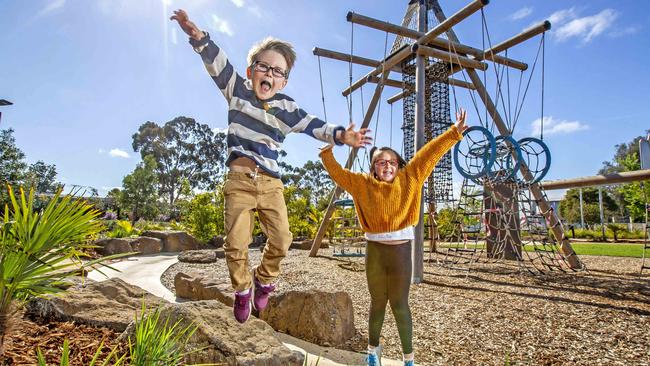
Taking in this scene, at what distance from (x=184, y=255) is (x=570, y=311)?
746cm

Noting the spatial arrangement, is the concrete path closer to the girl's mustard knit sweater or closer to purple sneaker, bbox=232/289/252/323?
purple sneaker, bbox=232/289/252/323

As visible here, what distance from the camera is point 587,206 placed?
131 ft

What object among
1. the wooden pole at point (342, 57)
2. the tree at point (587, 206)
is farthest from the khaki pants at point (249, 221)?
the tree at point (587, 206)

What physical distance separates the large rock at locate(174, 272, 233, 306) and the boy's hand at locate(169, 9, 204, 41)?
2828 mm

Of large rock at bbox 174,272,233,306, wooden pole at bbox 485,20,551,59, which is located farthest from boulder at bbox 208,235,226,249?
wooden pole at bbox 485,20,551,59

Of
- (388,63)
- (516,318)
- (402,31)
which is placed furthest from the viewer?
(388,63)

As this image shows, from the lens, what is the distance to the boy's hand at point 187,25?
6.36ft

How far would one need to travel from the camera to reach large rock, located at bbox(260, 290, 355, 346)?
10.9ft

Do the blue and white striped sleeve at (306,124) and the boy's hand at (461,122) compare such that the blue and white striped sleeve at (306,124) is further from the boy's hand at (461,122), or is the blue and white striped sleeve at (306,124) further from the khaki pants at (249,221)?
the boy's hand at (461,122)

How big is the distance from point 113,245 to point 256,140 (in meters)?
9.37

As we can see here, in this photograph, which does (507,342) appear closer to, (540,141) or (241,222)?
(241,222)

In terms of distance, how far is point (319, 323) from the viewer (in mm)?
3354

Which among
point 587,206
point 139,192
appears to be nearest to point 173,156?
point 139,192

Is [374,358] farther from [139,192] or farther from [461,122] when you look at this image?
[139,192]
